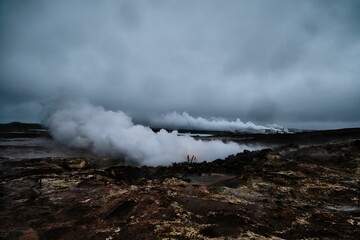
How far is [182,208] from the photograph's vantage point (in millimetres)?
10578

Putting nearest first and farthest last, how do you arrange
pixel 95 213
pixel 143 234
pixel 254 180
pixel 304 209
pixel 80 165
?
1. pixel 143 234
2. pixel 95 213
3. pixel 304 209
4. pixel 254 180
5. pixel 80 165

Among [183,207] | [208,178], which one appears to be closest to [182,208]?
[183,207]

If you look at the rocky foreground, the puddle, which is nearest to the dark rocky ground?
the rocky foreground

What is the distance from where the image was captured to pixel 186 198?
12.0m

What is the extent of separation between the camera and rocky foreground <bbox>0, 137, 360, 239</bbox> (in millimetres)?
8516

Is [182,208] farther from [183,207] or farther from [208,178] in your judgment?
[208,178]

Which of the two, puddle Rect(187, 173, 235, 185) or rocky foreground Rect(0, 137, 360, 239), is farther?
puddle Rect(187, 173, 235, 185)

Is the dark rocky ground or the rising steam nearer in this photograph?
the dark rocky ground

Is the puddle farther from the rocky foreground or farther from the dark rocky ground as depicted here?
the rocky foreground

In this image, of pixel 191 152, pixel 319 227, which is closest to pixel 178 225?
pixel 319 227

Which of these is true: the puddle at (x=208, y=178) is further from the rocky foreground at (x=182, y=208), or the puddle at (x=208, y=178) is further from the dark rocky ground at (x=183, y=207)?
the rocky foreground at (x=182, y=208)

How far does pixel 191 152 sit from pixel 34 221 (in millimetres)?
23366

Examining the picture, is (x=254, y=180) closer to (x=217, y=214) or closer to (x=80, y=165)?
→ (x=217, y=214)

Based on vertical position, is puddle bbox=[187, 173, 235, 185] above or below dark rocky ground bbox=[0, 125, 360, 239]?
below
